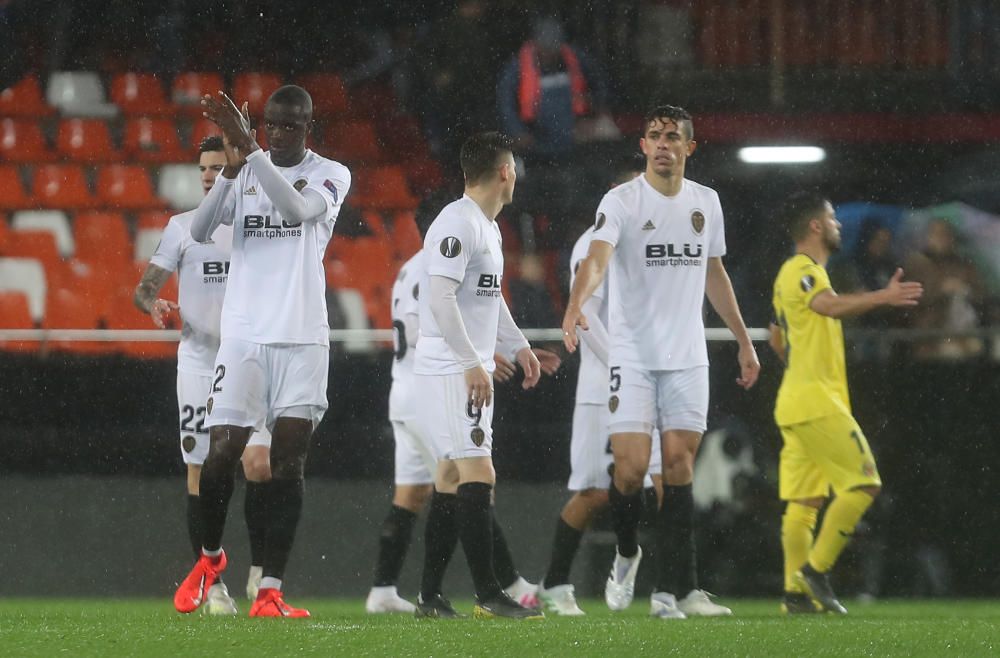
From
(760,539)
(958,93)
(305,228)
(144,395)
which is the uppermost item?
(958,93)

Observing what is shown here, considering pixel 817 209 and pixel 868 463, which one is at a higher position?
pixel 817 209

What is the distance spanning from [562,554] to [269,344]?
65.6 inches

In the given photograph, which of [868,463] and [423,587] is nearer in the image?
[423,587]

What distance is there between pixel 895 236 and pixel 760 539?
185 centimetres

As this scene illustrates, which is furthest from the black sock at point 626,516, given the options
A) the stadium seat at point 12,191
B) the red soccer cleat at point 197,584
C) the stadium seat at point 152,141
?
the stadium seat at point 12,191

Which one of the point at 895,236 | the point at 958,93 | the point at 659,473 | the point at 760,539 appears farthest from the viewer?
the point at 958,93

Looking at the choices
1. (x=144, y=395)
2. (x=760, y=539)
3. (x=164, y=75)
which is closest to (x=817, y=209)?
(x=760, y=539)

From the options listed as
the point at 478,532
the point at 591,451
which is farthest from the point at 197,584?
the point at 591,451

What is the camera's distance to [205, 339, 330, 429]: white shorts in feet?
16.0

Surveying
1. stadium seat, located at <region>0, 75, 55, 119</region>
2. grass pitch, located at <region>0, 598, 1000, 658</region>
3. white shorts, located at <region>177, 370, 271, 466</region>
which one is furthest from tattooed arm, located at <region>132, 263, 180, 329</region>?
stadium seat, located at <region>0, 75, 55, 119</region>

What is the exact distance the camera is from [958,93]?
29.3 feet

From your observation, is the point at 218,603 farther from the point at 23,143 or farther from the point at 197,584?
the point at 23,143

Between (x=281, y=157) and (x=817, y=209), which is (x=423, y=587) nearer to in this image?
(x=281, y=157)

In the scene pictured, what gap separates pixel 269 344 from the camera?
4934 mm
